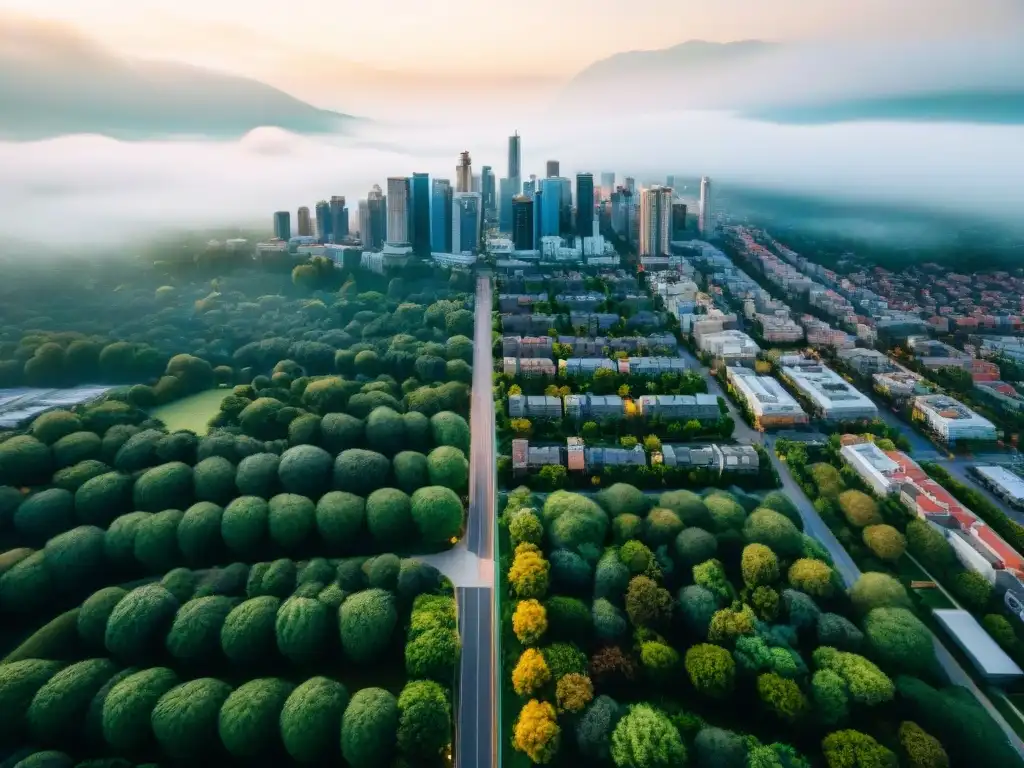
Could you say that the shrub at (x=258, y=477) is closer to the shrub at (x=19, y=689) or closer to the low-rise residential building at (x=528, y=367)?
the shrub at (x=19, y=689)

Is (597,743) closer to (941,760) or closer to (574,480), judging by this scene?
(941,760)

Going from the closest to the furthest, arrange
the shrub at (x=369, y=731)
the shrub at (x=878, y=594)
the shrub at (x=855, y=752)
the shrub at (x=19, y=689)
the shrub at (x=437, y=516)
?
the shrub at (x=855, y=752)
the shrub at (x=369, y=731)
the shrub at (x=19, y=689)
the shrub at (x=878, y=594)
the shrub at (x=437, y=516)

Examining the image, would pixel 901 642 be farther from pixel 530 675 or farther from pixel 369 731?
pixel 369 731

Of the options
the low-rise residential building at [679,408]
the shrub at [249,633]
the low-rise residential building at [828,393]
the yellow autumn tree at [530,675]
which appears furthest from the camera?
the low-rise residential building at [828,393]

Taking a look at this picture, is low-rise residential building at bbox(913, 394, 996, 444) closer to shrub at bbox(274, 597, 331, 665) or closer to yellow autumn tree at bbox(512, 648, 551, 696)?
yellow autumn tree at bbox(512, 648, 551, 696)

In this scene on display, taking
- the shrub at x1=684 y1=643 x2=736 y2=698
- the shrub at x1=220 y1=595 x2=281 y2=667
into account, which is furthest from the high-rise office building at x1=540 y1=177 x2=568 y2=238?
the shrub at x1=684 y1=643 x2=736 y2=698

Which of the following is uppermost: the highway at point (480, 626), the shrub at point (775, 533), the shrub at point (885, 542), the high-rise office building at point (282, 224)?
the high-rise office building at point (282, 224)

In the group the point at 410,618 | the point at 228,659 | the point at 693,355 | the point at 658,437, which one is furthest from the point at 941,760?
the point at 693,355

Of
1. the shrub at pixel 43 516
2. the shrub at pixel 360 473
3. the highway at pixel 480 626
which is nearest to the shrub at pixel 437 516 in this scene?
the highway at pixel 480 626
